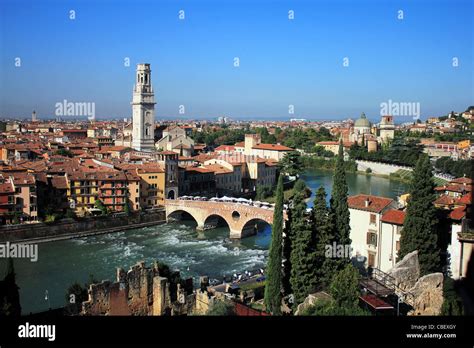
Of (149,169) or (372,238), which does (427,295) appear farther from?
(149,169)

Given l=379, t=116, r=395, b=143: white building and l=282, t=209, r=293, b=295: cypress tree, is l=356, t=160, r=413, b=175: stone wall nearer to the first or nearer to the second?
l=379, t=116, r=395, b=143: white building

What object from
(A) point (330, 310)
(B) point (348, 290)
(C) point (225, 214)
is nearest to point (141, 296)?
(A) point (330, 310)

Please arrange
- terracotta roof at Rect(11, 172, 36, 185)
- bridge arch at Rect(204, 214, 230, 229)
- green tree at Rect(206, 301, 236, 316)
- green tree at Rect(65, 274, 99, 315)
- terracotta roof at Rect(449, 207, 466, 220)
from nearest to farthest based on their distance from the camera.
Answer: green tree at Rect(206, 301, 236, 316) → green tree at Rect(65, 274, 99, 315) → terracotta roof at Rect(449, 207, 466, 220) → terracotta roof at Rect(11, 172, 36, 185) → bridge arch at Rect(204, 214, 230, 229)

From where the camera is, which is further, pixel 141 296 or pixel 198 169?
pixel 198 169

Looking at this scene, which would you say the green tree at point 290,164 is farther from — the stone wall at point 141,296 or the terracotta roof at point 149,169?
the stone wall at point 141,296

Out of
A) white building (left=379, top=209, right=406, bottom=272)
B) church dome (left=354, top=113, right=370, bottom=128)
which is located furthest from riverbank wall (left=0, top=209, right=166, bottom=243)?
church dome (left=354, top=113, right=370, bottom=128)

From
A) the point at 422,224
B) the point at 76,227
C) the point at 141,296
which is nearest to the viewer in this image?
the point at 141,296

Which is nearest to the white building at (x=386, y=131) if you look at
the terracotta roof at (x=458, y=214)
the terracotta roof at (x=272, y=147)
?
the terracotta roof at (x=272, y=147)

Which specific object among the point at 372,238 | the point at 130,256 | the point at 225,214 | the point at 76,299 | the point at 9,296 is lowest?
the point at 130,256
